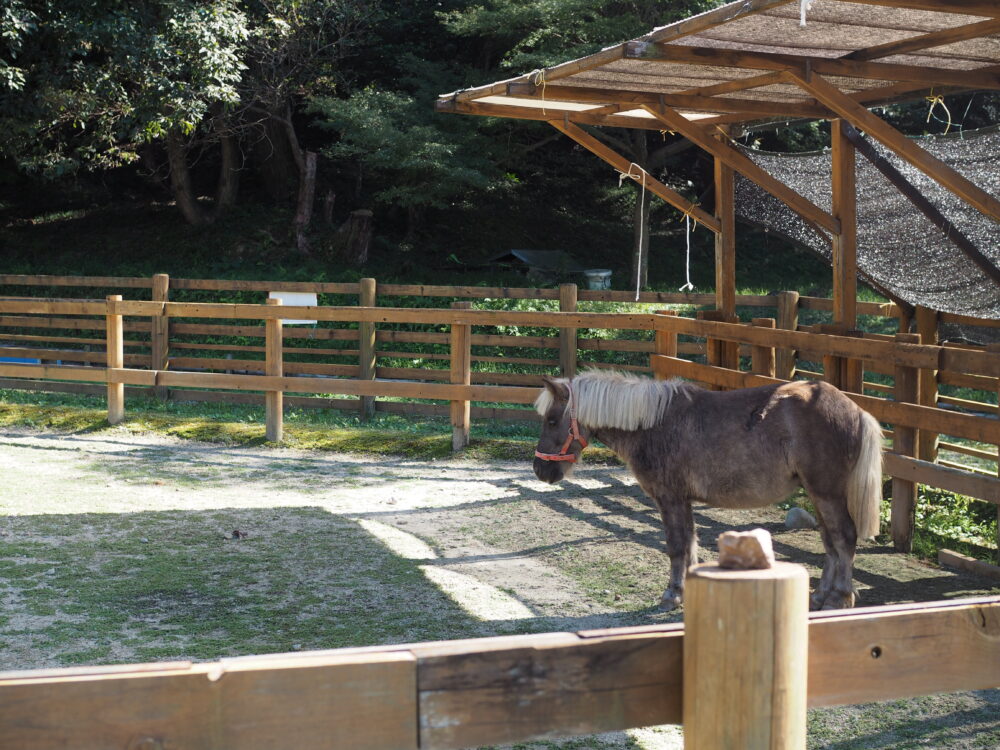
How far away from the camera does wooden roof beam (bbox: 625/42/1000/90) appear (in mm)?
5535

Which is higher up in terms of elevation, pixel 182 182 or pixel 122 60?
pixel 122 60

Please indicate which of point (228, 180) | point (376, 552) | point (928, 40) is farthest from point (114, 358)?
point (228, 180)

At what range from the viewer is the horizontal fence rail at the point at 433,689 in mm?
1461

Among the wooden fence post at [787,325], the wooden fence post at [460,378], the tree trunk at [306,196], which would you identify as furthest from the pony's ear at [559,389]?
the tree trunk at [306,196]

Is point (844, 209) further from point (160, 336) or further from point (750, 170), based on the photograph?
point (160, 336)

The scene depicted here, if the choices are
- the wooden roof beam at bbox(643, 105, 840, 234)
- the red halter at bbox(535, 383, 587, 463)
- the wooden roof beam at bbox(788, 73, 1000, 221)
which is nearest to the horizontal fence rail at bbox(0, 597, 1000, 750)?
the red halter at bbox(535, 383, 587, 463)

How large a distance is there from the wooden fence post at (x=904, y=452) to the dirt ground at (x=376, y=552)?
163mm

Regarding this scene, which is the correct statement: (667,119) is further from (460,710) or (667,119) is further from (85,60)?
(85,60)

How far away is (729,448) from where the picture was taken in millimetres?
5125

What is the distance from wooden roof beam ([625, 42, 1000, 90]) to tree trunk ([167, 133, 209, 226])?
18270 mm

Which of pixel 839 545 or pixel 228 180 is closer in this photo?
pixel 839 545

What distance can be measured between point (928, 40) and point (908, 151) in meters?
0.68

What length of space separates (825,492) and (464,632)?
181cm

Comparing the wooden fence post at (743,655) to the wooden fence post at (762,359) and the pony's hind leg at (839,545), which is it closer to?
the pony's hind leg at (839,545)
